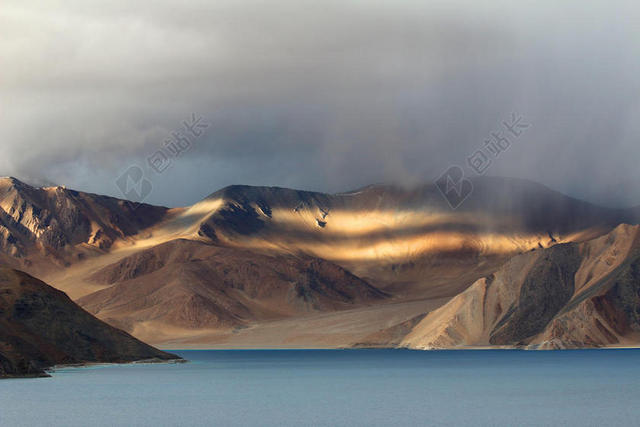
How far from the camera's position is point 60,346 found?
6811 inches

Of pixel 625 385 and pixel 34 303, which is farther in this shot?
pixel 34 303

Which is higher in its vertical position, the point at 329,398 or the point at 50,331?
the point at 50,331

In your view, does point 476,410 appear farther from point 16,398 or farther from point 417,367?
point 417,367

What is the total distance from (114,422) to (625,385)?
245 feet

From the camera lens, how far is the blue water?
91.2m

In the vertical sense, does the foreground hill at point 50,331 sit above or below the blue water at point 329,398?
above

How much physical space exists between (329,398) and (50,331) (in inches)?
2915

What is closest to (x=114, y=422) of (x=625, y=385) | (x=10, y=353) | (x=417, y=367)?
(x=10, y=353)

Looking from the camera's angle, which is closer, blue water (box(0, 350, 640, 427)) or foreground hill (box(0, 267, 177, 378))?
blue water (box(0, 350, 640, 427))

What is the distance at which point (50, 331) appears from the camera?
571 ft

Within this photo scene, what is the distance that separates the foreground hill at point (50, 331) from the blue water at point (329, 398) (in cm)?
388

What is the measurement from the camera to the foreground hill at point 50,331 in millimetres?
162875

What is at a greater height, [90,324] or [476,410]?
[90,324]

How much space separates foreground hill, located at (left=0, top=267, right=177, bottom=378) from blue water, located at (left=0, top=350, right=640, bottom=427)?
12.7 ft
